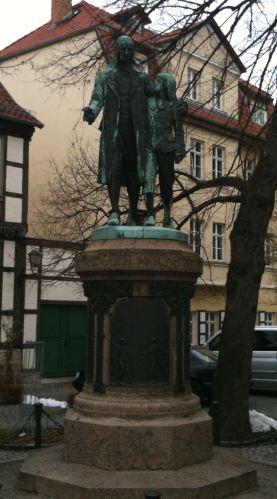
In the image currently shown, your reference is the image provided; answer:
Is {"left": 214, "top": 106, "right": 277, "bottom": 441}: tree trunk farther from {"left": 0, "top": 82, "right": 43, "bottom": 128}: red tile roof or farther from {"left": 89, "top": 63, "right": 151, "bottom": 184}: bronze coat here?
{"left": 0, "top": 82, "right": 43, "bottom": 128}: red tile roof

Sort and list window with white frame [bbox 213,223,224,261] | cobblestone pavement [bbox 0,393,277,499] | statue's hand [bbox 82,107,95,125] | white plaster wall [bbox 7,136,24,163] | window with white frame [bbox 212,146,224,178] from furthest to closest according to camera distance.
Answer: window with white frame [bbox 213,223,224,261]
window with white frame [bbox 212,146,224,178]
white plaster wall [bbox 7,136,24,163]
statue's hand [bbox 82,107,95,125]
cobblestone pavement [bbox 0,393,277,499]

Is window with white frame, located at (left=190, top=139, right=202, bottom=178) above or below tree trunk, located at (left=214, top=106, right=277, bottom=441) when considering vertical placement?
above

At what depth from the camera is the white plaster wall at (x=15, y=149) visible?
57.3 feet

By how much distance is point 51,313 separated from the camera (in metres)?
19.4

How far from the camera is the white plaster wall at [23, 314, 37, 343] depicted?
1794 centimetres

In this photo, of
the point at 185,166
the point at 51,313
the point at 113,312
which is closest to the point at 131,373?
the point at 113,312

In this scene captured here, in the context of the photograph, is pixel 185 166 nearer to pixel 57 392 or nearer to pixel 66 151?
pixel 66 151

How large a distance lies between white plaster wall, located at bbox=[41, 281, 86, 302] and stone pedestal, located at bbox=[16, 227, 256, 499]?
13.4 metres

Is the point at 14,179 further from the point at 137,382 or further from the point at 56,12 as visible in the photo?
the point at 137,382

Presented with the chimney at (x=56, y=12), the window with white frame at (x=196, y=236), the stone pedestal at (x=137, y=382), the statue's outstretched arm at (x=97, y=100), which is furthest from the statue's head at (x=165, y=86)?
the chimney at (x=56, y=12)

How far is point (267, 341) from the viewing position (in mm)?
17062

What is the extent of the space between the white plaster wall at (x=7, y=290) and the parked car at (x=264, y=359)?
5.47 m

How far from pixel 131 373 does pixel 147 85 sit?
2.61m

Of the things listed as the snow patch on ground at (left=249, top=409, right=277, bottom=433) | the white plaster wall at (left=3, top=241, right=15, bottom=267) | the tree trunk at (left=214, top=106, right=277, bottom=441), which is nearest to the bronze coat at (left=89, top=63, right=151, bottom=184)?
the tree trunk at (left=214, top=106, right=277, bottom=441)
